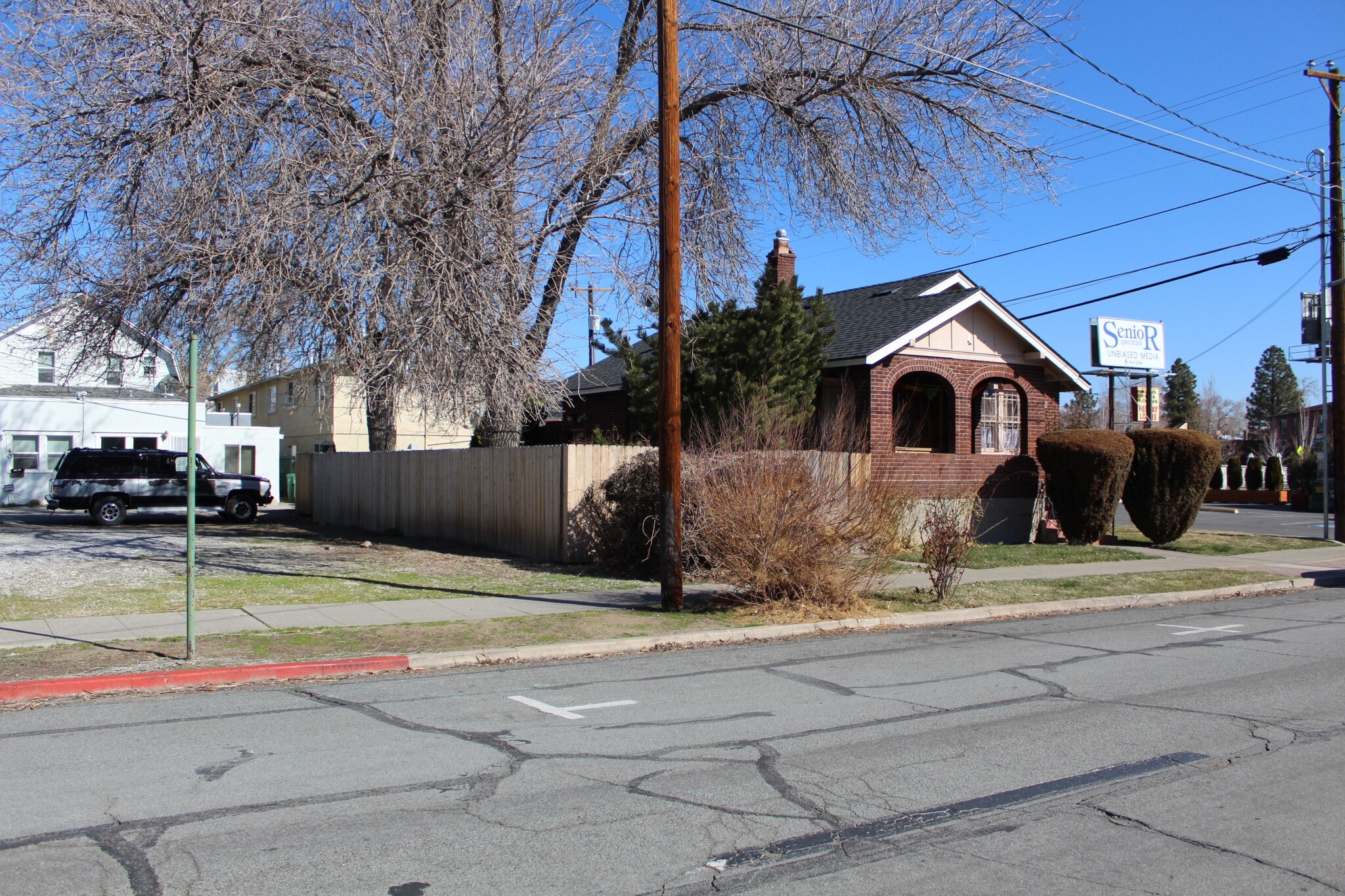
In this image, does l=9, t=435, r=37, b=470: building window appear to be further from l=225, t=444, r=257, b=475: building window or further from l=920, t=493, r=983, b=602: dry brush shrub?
l=920, t=493, r=983, b=602: dry brush shrub

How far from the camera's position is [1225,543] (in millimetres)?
23094

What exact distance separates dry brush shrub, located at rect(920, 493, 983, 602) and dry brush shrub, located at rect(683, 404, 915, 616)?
0.71 metres

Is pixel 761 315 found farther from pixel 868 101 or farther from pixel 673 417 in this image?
pixel 673 417

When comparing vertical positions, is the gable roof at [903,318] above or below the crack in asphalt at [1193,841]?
above

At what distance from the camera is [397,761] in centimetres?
618

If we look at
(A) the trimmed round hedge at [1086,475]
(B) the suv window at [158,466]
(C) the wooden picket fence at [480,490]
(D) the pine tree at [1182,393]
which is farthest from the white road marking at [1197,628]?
(D) the pine tree at [1182,393]

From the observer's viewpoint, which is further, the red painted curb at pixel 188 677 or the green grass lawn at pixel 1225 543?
the green grass lawn at pixel 1225 543

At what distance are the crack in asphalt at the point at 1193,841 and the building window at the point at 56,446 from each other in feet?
114

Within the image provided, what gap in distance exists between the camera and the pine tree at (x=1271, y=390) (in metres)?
92.8

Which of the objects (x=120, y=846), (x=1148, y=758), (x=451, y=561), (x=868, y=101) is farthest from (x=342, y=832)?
(x=868, y=101)

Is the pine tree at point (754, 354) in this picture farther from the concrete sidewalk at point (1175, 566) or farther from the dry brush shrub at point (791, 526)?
the dry brush shrub at point (791, 526)

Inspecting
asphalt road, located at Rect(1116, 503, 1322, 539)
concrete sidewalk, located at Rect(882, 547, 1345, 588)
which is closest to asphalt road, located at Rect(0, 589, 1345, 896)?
concrete sidewalk, located at Rect(882, 547, 1345, 588)

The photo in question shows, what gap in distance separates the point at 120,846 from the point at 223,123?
12.3 meters

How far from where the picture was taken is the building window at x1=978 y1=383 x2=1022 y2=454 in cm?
2352
